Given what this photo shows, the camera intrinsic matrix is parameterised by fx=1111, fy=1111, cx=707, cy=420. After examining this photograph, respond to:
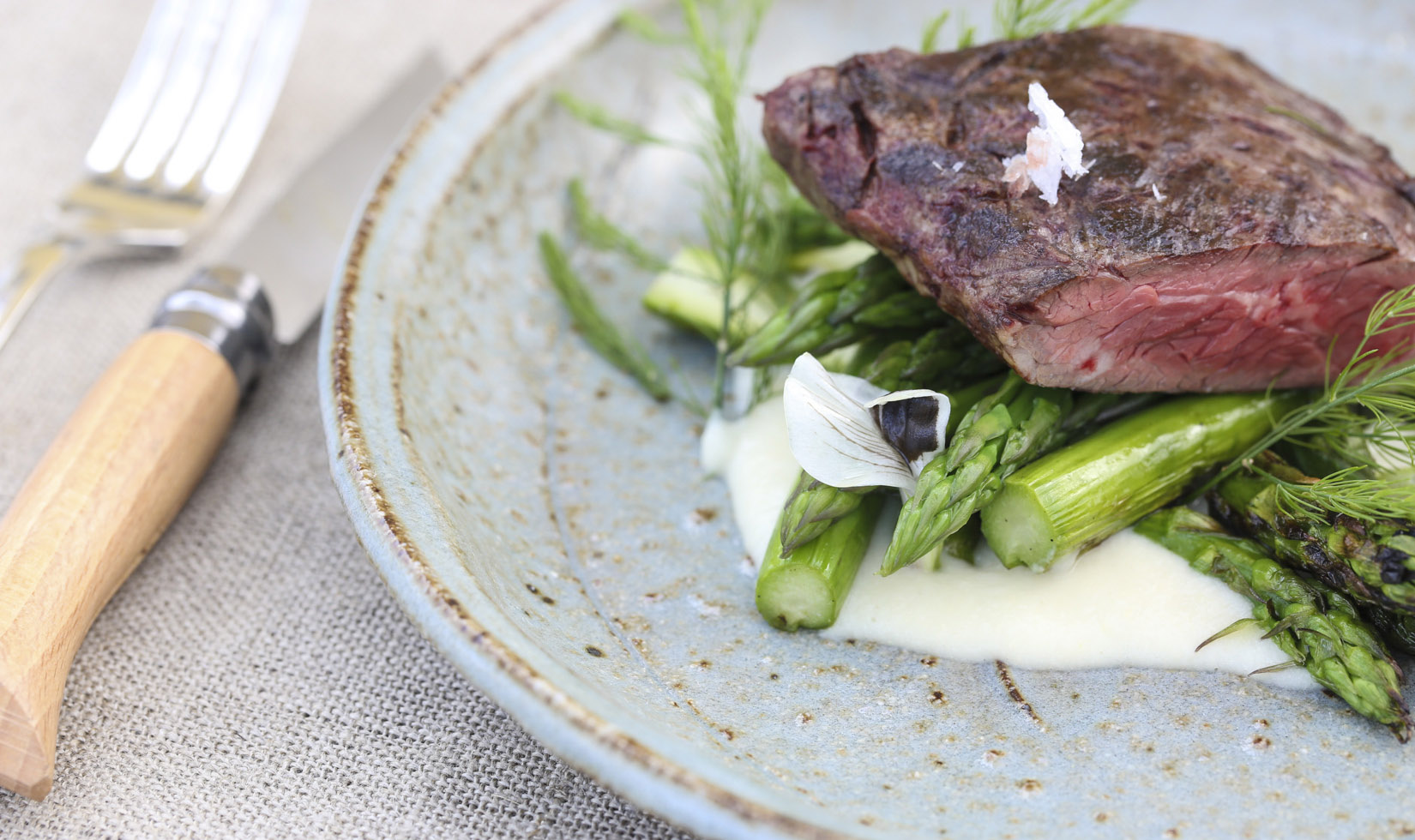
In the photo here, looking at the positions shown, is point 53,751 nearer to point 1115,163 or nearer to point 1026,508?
point 1026,508

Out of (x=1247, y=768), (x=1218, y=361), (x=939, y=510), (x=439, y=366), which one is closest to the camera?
(x=1247, y=768)

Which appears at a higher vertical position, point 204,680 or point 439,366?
point 439,366

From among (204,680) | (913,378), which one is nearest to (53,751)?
(204,680)

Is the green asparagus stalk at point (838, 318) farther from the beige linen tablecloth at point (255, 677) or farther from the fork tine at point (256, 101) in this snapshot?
the fork tine at point (256, 101)

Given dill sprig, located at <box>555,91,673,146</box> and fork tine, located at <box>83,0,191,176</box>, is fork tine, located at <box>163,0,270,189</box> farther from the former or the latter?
dill sprig, located at <box>555,91,673,146</box>

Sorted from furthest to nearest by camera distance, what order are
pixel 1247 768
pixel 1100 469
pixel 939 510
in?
pixel 1100 469 → pixel 939 510 → pixel 1247 768

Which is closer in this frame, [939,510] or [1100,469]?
[939,510]
